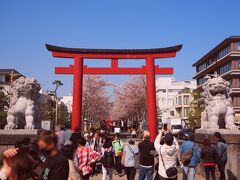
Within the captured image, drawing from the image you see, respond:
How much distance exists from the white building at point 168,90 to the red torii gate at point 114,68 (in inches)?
2572

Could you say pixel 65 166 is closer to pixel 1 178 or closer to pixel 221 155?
pixel 1 178

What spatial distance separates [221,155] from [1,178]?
666 cm

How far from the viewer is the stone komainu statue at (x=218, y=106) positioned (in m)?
10.9

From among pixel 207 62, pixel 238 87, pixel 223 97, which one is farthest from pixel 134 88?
pixel 223 97

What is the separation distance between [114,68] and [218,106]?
30.7ft

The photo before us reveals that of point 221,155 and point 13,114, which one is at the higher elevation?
point 13,114

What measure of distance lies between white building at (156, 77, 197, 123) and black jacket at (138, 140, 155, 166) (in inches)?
3011

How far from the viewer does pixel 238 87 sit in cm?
4812

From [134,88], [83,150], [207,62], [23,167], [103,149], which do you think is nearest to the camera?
[23,167]

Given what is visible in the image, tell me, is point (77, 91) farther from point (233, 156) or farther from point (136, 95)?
point (136, 95)

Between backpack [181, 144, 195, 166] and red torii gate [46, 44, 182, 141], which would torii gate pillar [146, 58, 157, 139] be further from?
backpack [181, 144, 195, 166]

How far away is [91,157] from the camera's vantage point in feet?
20.4

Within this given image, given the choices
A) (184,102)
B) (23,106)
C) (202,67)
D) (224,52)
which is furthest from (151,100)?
(184,102)

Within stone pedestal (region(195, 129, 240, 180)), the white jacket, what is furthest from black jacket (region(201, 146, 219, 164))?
the white jacket
